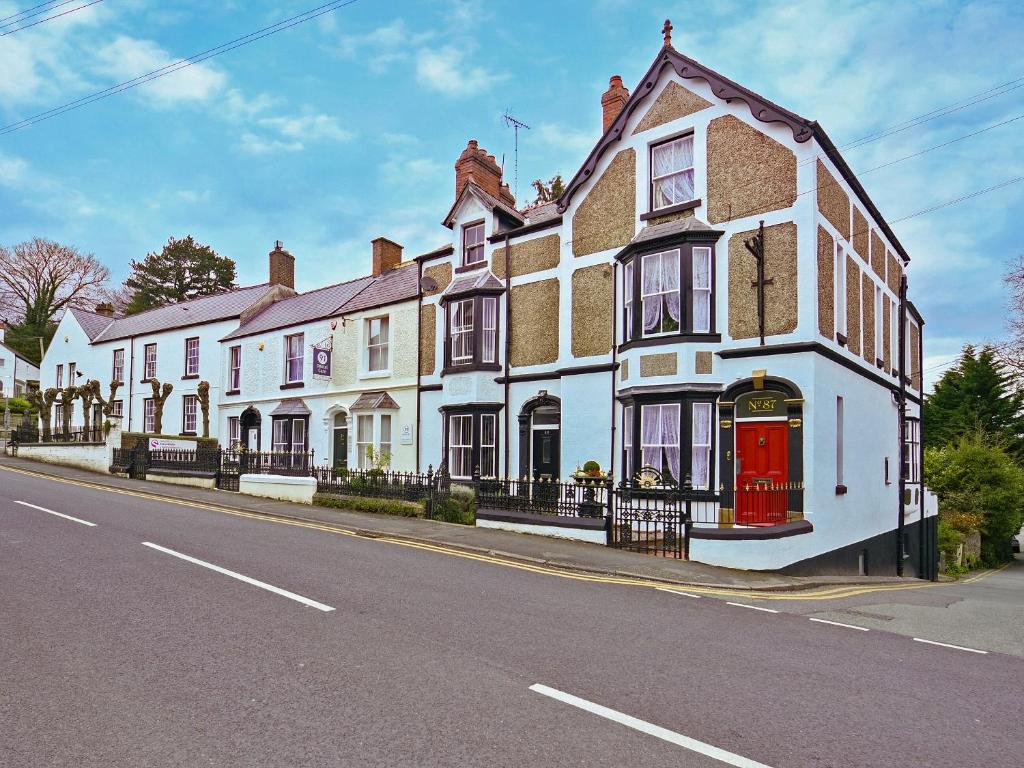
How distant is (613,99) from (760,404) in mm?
10791

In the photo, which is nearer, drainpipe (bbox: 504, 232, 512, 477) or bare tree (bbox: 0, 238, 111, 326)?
drainpipe (bbox: 504, 232, 512, 477)

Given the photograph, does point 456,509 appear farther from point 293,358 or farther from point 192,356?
point 192,356

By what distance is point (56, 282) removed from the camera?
6234 cm

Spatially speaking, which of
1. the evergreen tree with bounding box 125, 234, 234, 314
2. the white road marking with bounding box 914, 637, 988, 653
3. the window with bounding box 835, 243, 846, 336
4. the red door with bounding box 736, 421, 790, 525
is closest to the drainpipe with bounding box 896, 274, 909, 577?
the window with bounding box 835, 243, 846, 336

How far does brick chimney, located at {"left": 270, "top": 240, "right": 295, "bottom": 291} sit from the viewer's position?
35188 millimetres

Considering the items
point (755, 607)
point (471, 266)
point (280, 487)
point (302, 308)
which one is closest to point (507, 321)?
point (471, 266)

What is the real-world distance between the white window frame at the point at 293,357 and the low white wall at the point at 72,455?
773 centimetres

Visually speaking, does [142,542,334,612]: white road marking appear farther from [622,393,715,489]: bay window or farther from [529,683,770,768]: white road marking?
[622,393,715,489]: bay window

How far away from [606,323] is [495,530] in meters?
6.35

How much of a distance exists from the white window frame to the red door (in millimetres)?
18491

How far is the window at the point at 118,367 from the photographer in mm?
37219

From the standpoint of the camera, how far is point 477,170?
75.8 ft

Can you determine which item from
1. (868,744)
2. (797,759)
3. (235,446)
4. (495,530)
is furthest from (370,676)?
(235,446)

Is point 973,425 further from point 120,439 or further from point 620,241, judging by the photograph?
point 120,439
